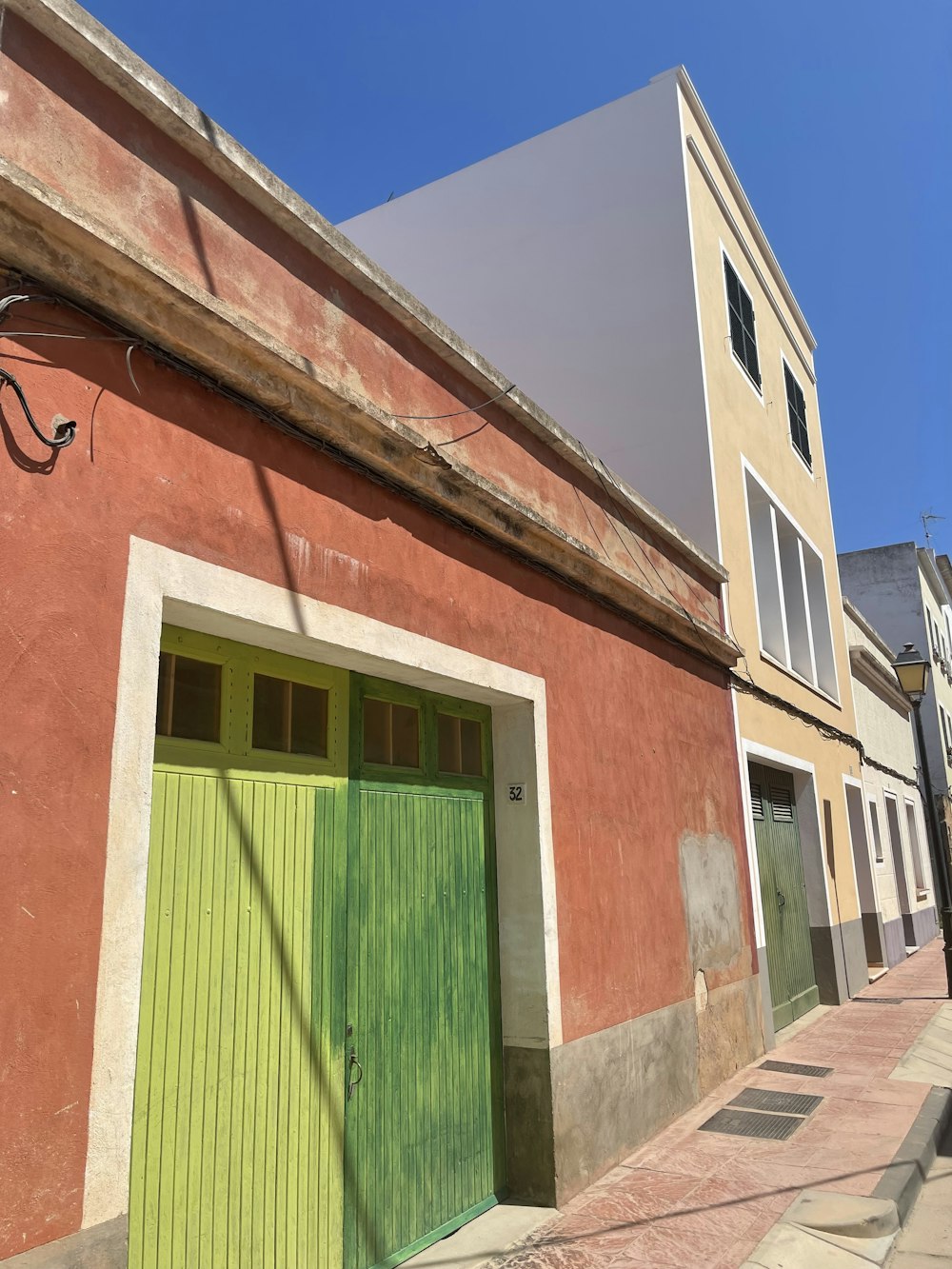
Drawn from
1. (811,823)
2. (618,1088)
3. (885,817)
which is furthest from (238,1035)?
(885,817)

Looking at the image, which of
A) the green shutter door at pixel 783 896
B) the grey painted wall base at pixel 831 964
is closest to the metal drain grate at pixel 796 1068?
the green shutter door at pixel 783 896

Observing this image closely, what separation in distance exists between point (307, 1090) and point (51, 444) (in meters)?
2.78

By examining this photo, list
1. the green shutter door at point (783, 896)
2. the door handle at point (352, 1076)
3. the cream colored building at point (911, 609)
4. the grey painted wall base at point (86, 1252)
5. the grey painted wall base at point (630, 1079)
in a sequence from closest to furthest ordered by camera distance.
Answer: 1. the grey painted wall base at point (86, 1252)
2. the door handle at point (352, 1076)
3. the grey painted wall base at point (630, 1079)
4. the green shutter door at point (783, 896)
5. the cream colored building at point (911, 609)

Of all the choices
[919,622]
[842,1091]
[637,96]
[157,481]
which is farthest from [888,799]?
[157,481]

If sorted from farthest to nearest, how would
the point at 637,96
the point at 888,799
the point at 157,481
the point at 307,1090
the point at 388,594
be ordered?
1. the point at 888,799
2. the point at 637,96
3. the point at 388,594
4. the point at 307,1090
5. the point at 157,481

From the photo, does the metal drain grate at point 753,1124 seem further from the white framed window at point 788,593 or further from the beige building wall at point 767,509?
the white framed window at point 788,593

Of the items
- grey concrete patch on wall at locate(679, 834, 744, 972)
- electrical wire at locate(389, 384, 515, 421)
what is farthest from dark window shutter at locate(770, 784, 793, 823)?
electrical wire at locate(389, 384, 515, 421)

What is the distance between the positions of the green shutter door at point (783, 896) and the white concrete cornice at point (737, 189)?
7265 millimetres

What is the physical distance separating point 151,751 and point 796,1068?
23.8 feet

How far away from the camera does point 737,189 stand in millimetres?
12148

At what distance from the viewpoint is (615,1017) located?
6086mm

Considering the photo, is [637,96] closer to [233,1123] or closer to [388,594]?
[388,594]

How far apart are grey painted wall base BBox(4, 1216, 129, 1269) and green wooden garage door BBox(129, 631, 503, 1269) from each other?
1.19 feet

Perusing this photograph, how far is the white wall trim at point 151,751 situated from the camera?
2873 millimetres
